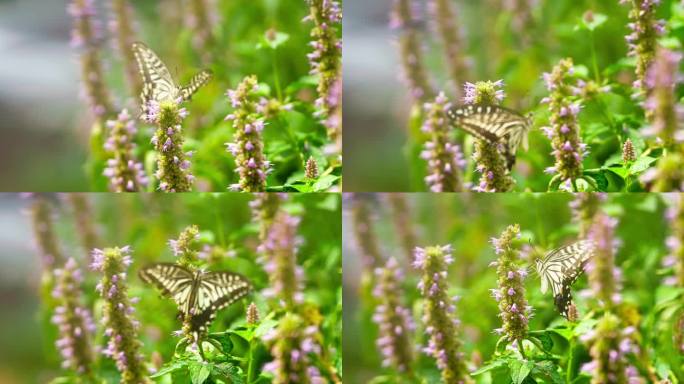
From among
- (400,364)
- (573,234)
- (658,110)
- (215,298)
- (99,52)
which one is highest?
(99,52)

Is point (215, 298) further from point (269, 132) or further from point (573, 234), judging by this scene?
point (573, 234)

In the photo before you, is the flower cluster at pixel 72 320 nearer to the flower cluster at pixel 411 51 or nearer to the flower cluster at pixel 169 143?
the flower cluster at pixel 169 143

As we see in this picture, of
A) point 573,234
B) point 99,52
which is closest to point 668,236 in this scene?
point 573,234

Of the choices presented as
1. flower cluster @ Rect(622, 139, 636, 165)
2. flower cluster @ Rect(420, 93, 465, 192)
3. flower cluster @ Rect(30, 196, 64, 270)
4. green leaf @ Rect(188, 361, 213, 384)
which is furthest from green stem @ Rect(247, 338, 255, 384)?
flower cluster @ Rect(622, 139, 636, 165)

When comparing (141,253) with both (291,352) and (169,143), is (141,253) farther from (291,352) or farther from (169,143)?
(291,352)

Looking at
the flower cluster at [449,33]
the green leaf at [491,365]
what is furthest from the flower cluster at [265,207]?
the green leaf at [491,365]

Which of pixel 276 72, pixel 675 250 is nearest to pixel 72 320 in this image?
pixel 276 72
